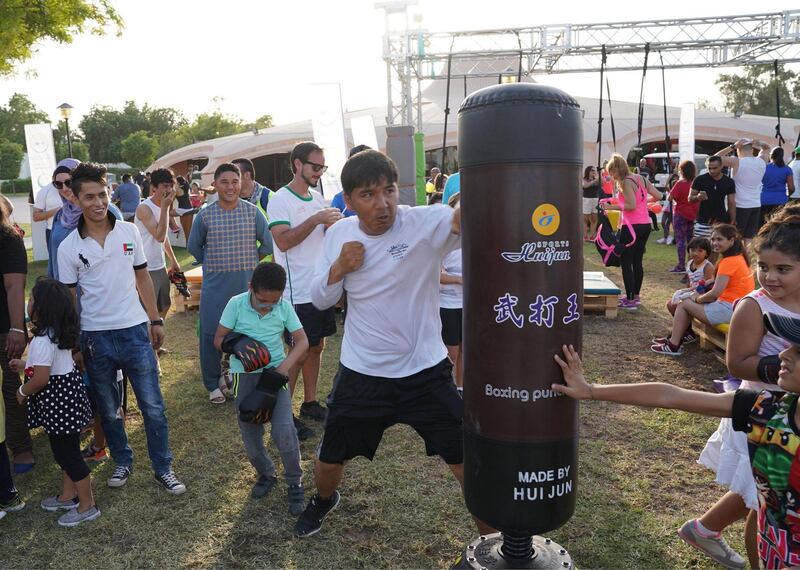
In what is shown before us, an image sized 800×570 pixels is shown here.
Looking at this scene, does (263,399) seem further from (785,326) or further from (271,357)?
(785,326)

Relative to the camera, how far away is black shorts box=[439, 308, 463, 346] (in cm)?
475

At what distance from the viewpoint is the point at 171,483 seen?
12.7 feet

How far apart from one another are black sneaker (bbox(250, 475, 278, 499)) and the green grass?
48 millimetres

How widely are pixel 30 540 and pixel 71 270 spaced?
1.52 metres

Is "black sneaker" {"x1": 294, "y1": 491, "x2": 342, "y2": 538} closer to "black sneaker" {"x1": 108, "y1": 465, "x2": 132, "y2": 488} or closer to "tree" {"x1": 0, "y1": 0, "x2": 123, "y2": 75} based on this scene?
"black sneaker" {"x1": 108, "y1": 465, "x2": 132, "y2": 488}

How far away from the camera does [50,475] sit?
13.7 feet

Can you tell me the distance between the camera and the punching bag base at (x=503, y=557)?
2.44 meters

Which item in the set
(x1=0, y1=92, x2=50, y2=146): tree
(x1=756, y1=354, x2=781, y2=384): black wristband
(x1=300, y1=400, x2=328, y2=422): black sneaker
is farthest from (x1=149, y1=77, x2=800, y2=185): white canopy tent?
(x1=0, y1=92, x2=50, y2=146): tree

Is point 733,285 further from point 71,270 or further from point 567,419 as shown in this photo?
point 71,270

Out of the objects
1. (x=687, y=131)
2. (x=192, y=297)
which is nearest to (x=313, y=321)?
(x=192, y=297)

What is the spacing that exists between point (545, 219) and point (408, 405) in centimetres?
120

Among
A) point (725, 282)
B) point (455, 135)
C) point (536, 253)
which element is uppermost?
point (455, 135)

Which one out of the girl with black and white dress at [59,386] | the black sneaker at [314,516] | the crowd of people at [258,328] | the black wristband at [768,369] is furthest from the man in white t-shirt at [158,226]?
the black wristband at [768,369]

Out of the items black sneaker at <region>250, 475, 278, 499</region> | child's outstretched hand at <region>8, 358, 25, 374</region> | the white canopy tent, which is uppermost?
the white canopy tent
